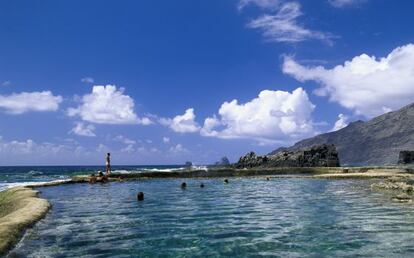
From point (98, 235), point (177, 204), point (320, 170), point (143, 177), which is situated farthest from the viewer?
point (320, 170)

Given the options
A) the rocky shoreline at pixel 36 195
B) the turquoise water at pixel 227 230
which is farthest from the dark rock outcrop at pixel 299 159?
the turquoise water at pixel 227 230

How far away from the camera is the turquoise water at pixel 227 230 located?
22141mm

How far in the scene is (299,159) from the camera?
157 m

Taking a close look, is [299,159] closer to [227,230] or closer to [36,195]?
[36,195]

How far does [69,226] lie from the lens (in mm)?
30609

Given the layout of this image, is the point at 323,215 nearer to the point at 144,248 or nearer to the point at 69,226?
the point at 144,248

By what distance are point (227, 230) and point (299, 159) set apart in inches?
5234

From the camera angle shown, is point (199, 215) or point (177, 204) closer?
point (199, 215)

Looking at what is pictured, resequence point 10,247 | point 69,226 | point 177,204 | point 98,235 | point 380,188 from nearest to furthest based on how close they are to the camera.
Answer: point 10,247, point 98,235, point 69,226, point 177,204, point 380,188

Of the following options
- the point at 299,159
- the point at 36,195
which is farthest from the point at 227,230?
the point at 299,159

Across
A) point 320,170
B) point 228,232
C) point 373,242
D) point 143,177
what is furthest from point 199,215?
point 320,170

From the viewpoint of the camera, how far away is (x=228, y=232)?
27.2m

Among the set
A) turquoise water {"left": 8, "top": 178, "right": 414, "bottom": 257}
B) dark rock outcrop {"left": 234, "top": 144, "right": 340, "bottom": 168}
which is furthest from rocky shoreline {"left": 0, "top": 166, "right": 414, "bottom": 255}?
dark rock outcrop {"left": 234, "top": 144, "right": 340, "bottom": 168}

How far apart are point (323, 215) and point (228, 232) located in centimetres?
998
